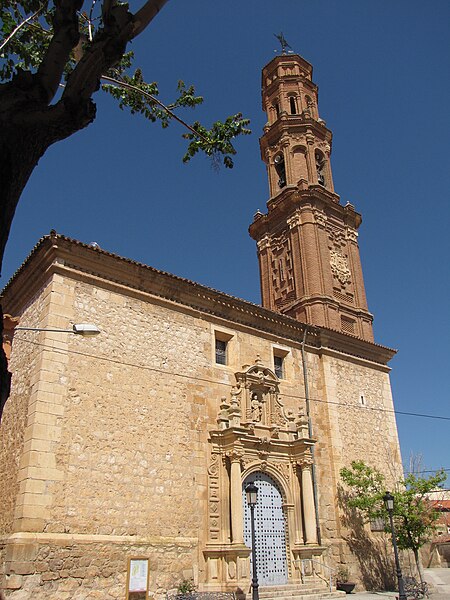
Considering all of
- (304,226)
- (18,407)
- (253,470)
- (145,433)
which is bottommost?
(253,470)

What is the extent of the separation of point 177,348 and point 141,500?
14.7 feet

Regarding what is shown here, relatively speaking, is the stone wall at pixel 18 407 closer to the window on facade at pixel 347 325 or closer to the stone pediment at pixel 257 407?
the stone pediment at pixel 257 407

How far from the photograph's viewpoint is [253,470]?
1625 cm

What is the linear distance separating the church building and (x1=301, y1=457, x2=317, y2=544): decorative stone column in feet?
0.14

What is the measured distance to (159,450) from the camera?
14367 mm

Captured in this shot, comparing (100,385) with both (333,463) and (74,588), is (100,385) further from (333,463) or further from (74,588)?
(333,463)

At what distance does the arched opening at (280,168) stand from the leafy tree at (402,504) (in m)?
14.5

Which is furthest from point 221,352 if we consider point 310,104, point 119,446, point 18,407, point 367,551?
point 310,104

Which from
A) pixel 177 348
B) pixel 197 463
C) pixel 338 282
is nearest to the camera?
pixel 197 463

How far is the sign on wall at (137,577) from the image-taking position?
41.0ft

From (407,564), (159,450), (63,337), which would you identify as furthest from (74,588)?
(407,564)

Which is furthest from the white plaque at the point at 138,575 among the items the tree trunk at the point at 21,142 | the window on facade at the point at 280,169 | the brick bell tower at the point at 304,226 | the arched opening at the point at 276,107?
the arched opening at the point at 276,107

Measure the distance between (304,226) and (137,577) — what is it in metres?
16.2

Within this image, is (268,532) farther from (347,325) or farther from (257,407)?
(347,325)
